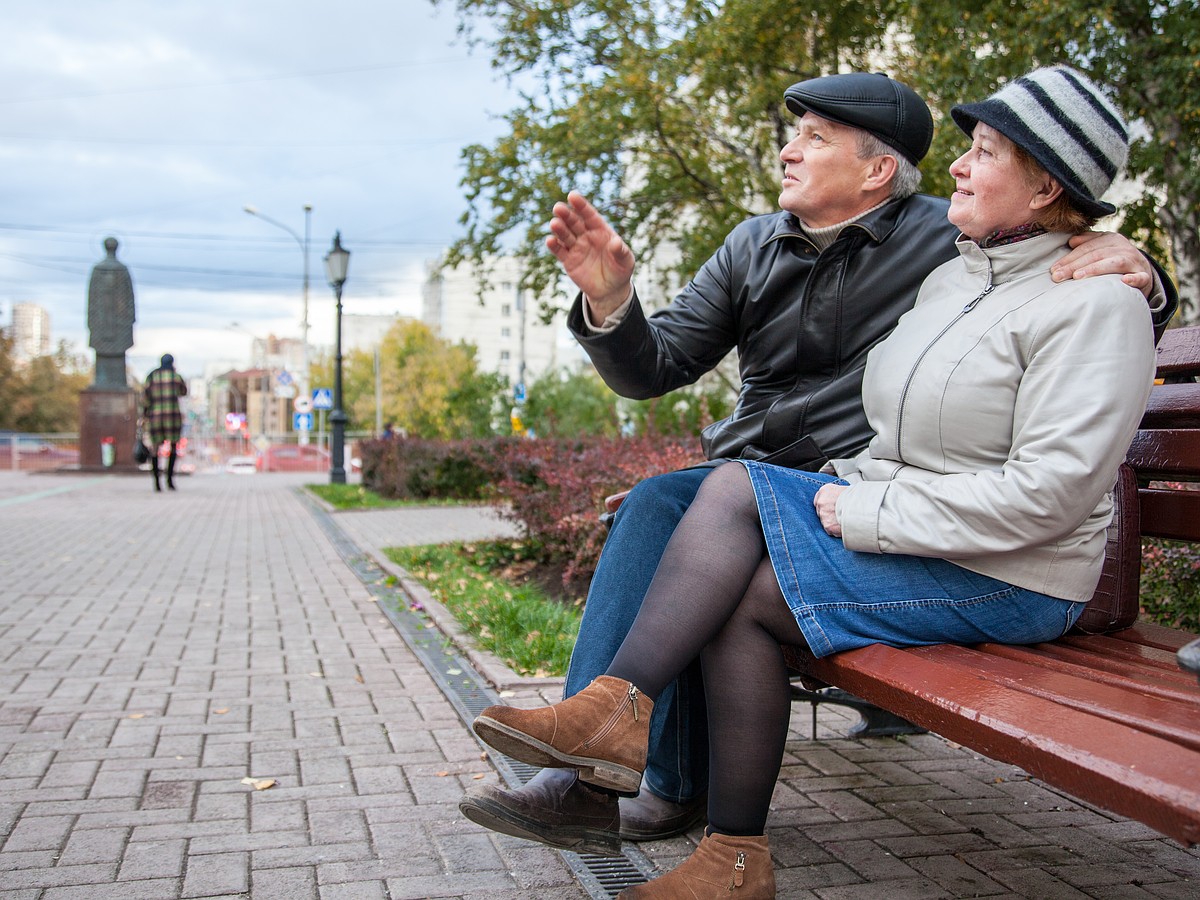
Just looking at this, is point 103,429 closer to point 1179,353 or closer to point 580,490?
point 580,490

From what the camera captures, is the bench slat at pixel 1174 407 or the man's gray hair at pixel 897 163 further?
the man's gray hair at pixel 897 163

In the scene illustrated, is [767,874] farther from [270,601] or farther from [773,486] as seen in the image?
[270,601]

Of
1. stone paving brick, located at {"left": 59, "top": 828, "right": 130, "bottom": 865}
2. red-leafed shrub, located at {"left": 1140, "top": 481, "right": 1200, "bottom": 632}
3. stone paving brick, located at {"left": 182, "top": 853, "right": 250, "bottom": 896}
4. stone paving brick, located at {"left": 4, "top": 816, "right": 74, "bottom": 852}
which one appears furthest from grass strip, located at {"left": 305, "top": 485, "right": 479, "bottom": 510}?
stone paving brick, located at {"left": 182, "top": 853, "right": 250, "bottom": 896}

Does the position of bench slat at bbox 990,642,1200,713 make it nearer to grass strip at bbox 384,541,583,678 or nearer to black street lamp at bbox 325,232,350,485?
grass strip at bbox 384,541,583,678

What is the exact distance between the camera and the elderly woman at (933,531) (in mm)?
1976

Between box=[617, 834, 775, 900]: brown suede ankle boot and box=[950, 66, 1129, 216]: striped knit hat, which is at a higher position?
box=[950, 66, 1129, 216]: striped knit hat

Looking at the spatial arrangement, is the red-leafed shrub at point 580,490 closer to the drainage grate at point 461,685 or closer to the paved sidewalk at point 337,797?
the drainage grate at point 461,685

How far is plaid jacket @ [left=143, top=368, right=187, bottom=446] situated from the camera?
714 inches

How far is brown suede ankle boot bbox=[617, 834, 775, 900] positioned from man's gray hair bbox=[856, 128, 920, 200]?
5.03ft

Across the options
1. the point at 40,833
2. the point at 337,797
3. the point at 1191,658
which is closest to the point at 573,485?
the point at 337,797

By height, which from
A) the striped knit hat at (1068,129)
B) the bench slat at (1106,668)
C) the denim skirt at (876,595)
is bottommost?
the bench slat at (1106,668)

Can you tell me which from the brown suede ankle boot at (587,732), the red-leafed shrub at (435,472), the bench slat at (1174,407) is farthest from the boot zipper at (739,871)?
the red-leafed shrub at (435,472)

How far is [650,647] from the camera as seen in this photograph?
6.87 ft

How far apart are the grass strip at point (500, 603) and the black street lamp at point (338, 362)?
11192mm
